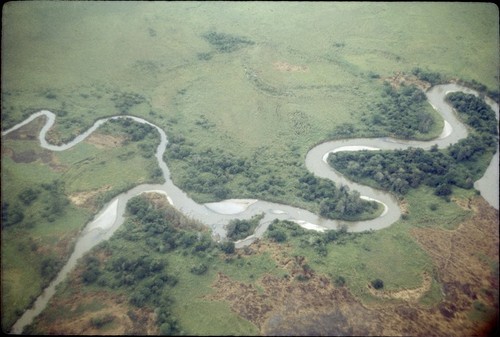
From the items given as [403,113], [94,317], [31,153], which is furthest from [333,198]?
[31,153]

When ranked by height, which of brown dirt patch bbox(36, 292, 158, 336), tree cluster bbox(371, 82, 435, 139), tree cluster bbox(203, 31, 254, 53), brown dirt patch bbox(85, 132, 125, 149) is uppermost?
tree cluster bbox(371, 82, 435, 139)

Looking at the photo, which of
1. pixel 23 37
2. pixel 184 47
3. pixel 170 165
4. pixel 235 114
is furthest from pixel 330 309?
pixel 23 37

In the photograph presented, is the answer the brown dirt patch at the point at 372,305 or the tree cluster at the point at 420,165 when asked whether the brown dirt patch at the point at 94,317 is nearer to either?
Result: the brown dirt patch at the point at 372,305

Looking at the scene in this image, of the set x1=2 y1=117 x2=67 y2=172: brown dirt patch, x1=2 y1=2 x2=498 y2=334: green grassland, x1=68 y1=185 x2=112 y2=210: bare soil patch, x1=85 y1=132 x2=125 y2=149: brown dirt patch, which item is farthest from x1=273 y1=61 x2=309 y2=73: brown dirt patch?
x1=2 y1=117 x2=67 y2=172: brown dirt patch

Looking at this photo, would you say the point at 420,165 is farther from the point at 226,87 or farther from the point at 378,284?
the point at 226,87

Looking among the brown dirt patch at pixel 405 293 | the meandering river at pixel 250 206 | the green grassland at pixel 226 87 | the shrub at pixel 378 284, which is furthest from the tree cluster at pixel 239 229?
the shrub at pixel 378 284

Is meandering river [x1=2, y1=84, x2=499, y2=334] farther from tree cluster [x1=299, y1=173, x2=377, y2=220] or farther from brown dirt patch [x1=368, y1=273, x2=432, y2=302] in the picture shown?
brown dirt patch [x1=368, y1=273, x2=432, y2=302]
